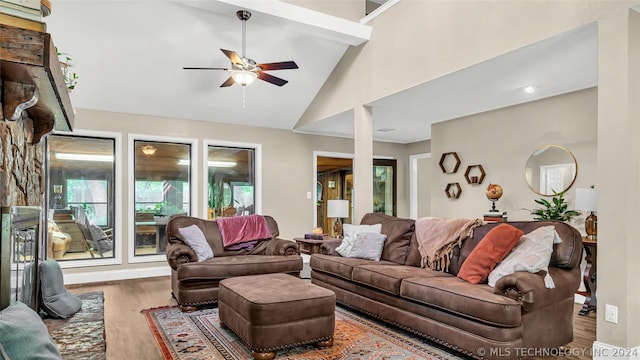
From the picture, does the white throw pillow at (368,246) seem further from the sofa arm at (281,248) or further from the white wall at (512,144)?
the white wall at (512,144)

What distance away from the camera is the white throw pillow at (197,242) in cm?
434

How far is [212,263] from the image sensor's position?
413cm

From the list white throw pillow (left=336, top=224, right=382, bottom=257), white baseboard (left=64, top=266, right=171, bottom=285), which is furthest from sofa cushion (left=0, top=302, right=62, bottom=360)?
white baseboard (left=64, top=266, right=171, bottom=285)

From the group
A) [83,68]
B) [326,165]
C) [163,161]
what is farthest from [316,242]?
[326,165]

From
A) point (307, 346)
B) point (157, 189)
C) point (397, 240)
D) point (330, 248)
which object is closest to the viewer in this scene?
point (307, 346)

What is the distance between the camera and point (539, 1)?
314 cm

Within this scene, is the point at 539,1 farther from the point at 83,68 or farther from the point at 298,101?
the point at 83,68

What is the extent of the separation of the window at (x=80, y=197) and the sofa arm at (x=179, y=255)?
205cm

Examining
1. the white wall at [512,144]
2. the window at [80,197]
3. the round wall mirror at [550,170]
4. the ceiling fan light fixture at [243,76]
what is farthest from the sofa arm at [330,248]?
the window at [80,197]

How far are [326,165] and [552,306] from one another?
6899 millimetres

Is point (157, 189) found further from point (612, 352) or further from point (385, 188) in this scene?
point (612, 352)

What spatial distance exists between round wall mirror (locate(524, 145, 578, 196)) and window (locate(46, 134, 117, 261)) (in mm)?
5656

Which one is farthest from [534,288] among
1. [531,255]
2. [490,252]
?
[490,252]

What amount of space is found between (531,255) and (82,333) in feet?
9.49
